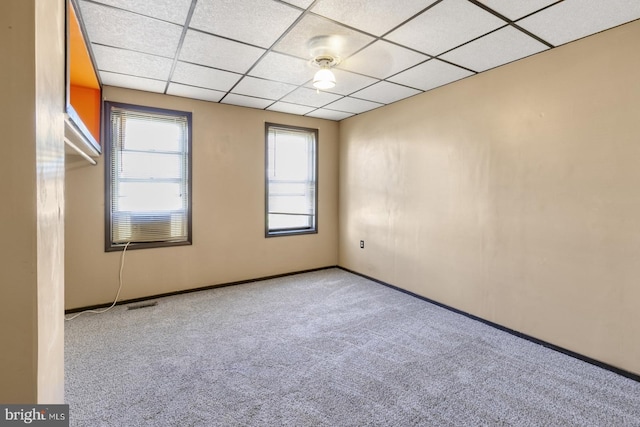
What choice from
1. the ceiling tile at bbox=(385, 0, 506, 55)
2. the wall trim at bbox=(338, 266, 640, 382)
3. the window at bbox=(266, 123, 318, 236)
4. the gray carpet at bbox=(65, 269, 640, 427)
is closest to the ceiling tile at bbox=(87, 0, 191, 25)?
the ceiling tile at bbox=(385, 0, 506, 55)

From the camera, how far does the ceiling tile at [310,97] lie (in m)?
3.81

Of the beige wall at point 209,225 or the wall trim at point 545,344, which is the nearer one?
the wall trim at point 545,344

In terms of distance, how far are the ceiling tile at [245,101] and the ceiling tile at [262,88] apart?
17 centimetres

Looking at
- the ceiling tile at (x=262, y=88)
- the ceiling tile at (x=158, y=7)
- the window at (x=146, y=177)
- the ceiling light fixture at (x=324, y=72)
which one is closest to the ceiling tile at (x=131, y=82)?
the window at (x=146, y=177)

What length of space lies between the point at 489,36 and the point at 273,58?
6.06 ft

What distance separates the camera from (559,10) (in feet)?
6.84

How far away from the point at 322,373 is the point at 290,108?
360cm

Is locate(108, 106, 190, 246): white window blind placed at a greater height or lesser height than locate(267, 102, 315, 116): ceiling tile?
lesser

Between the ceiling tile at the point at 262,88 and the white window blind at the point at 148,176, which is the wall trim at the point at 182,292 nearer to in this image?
the white window blind at the point at 148,176

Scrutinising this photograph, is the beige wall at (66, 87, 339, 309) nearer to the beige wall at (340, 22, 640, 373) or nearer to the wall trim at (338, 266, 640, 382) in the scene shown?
the beige wall at (340, 22, 640, 373)

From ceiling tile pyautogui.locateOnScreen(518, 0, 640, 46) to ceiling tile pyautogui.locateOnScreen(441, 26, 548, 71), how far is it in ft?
0.36

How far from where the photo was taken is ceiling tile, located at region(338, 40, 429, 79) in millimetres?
2663

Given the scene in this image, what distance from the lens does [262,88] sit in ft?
12.0

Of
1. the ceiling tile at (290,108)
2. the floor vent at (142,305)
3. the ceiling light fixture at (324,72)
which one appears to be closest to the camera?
the ceiling light fixture at (324,72)
